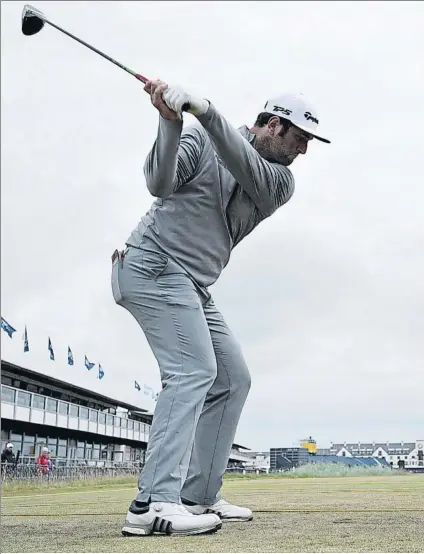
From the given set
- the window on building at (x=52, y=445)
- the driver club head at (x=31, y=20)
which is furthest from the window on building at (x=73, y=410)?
the driver club head at (x=31, y=20)

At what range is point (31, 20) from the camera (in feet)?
14.4

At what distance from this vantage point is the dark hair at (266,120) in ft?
12.7

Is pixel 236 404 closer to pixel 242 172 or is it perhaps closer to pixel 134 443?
pixel 242 172

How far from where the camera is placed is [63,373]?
182ft

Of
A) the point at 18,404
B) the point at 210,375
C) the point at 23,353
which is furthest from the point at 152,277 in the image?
the point at 23,353

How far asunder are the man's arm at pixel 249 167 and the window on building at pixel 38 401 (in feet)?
147

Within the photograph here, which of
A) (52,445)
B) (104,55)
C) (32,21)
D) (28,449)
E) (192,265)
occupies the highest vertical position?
(32,21)

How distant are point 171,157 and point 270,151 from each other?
0.65 metres

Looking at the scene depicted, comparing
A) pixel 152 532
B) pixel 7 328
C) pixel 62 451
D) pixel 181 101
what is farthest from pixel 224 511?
pixel 62 451

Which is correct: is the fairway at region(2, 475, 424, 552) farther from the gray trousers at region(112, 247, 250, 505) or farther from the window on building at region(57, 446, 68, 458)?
the window on building at region(57, 446, 68, 458)

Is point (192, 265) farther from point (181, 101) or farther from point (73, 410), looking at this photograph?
point (73, 410)

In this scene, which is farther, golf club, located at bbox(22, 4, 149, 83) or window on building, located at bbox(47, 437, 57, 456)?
window on building, located at bbox(47, 437, 57, 456)

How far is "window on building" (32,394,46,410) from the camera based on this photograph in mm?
47125

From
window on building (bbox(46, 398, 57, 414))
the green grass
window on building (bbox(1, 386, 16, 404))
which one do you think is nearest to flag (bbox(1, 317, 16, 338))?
window on building (bbox(1, 386, 16, 404))
